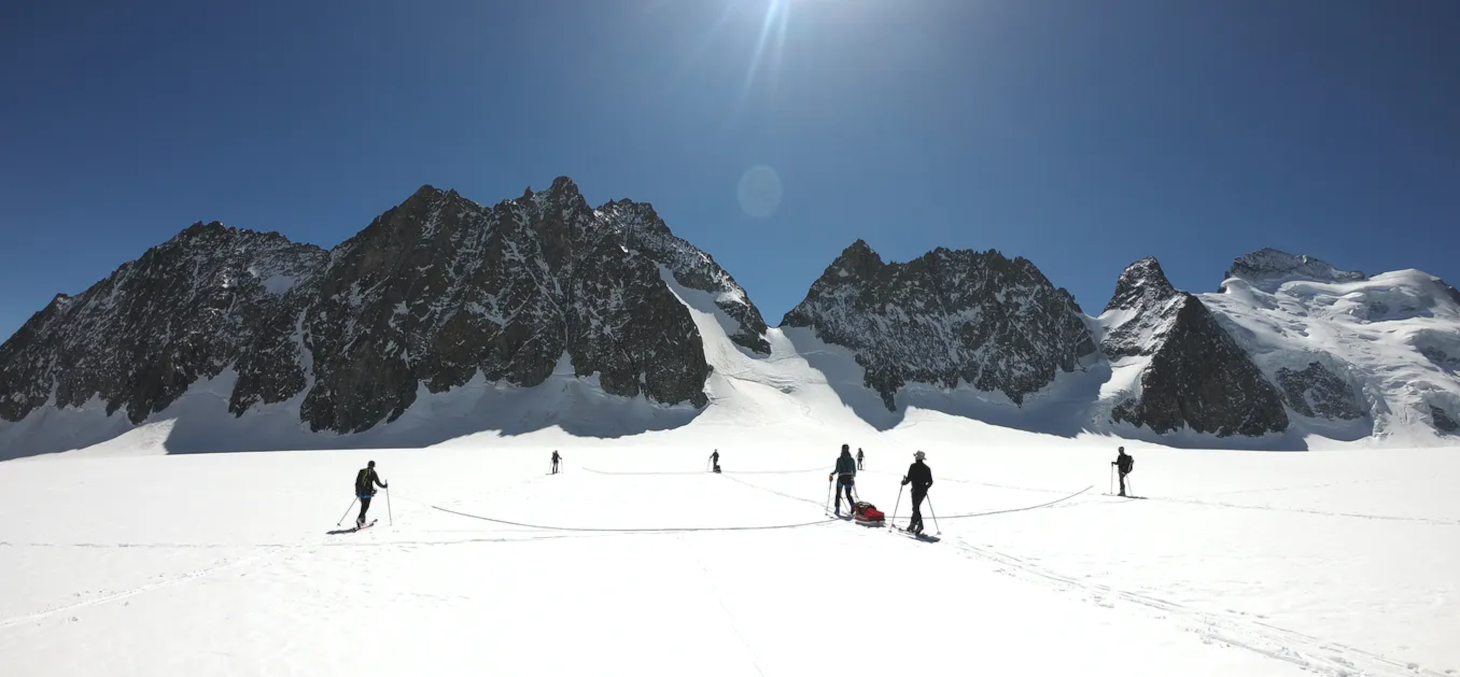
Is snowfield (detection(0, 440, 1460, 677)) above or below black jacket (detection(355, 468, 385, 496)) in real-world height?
below

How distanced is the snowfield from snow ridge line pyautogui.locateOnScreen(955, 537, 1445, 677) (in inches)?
1.5

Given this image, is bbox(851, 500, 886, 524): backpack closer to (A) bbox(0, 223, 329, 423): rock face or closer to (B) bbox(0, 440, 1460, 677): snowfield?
(B) bbox(0, 440, 1460, 677): snowfield

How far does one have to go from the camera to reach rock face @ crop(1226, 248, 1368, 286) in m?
165

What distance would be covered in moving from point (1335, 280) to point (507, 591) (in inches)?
9295

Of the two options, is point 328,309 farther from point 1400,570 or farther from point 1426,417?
point 1426,417

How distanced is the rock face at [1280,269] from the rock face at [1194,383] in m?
71.6

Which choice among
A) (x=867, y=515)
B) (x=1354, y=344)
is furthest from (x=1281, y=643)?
(x=1354, y=344)

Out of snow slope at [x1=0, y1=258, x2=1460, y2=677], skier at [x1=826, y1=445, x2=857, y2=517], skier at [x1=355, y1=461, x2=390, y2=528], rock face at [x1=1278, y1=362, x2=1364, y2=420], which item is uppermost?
rock face at [x1=1278, y1=362, x2=1364, y2=420]

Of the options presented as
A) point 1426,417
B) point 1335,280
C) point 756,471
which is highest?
point 1335,280

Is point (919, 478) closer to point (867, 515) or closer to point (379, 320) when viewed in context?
point (867, 515)

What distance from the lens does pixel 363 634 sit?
7277 millimetres

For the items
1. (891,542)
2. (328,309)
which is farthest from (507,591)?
(328,309)

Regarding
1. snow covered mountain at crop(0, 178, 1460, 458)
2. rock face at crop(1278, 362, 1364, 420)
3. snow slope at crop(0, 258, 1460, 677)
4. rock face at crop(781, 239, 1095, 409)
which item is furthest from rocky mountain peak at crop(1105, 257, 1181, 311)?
snow slope at crop(0, 258, 1460, 677)

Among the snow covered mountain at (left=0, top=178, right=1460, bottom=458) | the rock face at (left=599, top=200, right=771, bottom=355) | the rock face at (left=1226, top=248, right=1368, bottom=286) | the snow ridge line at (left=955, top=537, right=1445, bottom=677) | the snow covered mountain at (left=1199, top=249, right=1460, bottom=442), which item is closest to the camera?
the snow ridge line at (left=955, top=537, right=1445, bottom=677)
